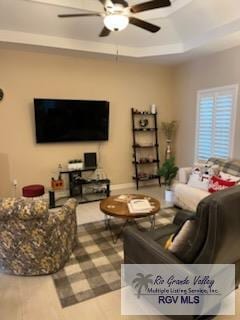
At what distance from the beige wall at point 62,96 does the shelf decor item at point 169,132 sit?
558 mm

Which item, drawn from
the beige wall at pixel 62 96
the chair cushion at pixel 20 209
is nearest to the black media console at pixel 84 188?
the beige wall at pixel 62 96

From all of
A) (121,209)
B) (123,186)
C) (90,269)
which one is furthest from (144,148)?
(90,269)

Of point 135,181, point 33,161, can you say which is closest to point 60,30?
point 33,161

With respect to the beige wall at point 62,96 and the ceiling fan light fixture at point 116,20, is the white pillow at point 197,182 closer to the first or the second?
the beige wall at point 62,96

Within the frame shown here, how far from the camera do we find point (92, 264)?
275 centimetres

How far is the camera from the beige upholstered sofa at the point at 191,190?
384cm

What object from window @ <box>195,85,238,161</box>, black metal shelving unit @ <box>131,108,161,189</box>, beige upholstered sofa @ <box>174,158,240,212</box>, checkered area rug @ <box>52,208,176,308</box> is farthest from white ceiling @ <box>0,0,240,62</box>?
checkered area rug @ <box>52,208,176,308</box>

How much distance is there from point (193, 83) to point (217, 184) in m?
2.76

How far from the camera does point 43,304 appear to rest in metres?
2.17

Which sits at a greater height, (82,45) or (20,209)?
(82,45)

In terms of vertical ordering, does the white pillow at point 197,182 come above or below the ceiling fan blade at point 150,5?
below

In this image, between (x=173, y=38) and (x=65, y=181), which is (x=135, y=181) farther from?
(x=173, y=38)

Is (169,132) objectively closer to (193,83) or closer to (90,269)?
(193,83)

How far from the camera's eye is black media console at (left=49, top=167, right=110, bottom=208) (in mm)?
5062
